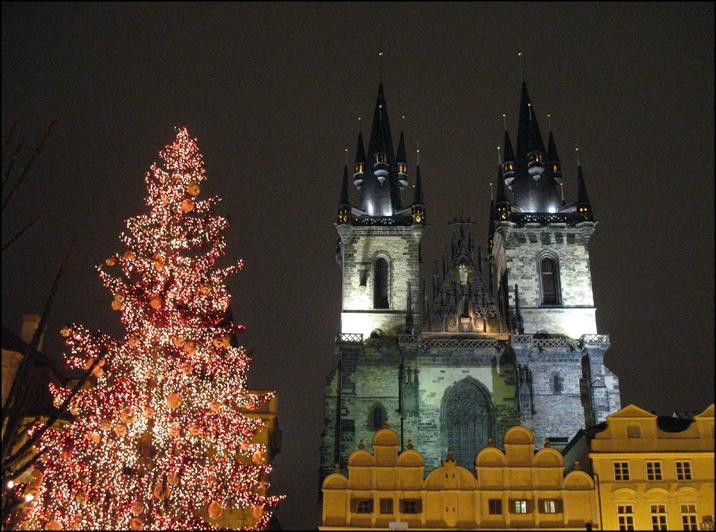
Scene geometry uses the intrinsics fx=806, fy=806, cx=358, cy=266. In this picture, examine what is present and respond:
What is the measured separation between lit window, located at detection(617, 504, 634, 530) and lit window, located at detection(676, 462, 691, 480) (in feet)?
5.39

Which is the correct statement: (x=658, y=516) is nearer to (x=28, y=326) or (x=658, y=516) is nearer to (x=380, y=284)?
(x=28, y=326)

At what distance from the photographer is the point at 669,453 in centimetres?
2220

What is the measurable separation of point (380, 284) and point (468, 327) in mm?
5239

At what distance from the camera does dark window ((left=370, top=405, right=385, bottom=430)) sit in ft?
127

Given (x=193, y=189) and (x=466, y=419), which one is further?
(x=466, y=419)

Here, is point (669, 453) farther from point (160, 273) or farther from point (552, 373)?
point (552, 373)

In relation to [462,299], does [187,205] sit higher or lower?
lower

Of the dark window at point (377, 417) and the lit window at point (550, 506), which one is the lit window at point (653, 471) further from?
the dark window at point (377, 417)

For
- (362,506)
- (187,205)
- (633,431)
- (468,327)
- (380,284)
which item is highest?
→ (380,284)

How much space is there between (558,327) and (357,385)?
1077 centimetres

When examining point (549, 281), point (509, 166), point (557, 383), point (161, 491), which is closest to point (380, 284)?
point (549, 281)

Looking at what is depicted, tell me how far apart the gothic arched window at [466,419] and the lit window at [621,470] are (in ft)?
52.5

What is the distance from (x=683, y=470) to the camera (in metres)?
22.2

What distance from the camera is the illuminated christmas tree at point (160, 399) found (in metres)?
17.2
